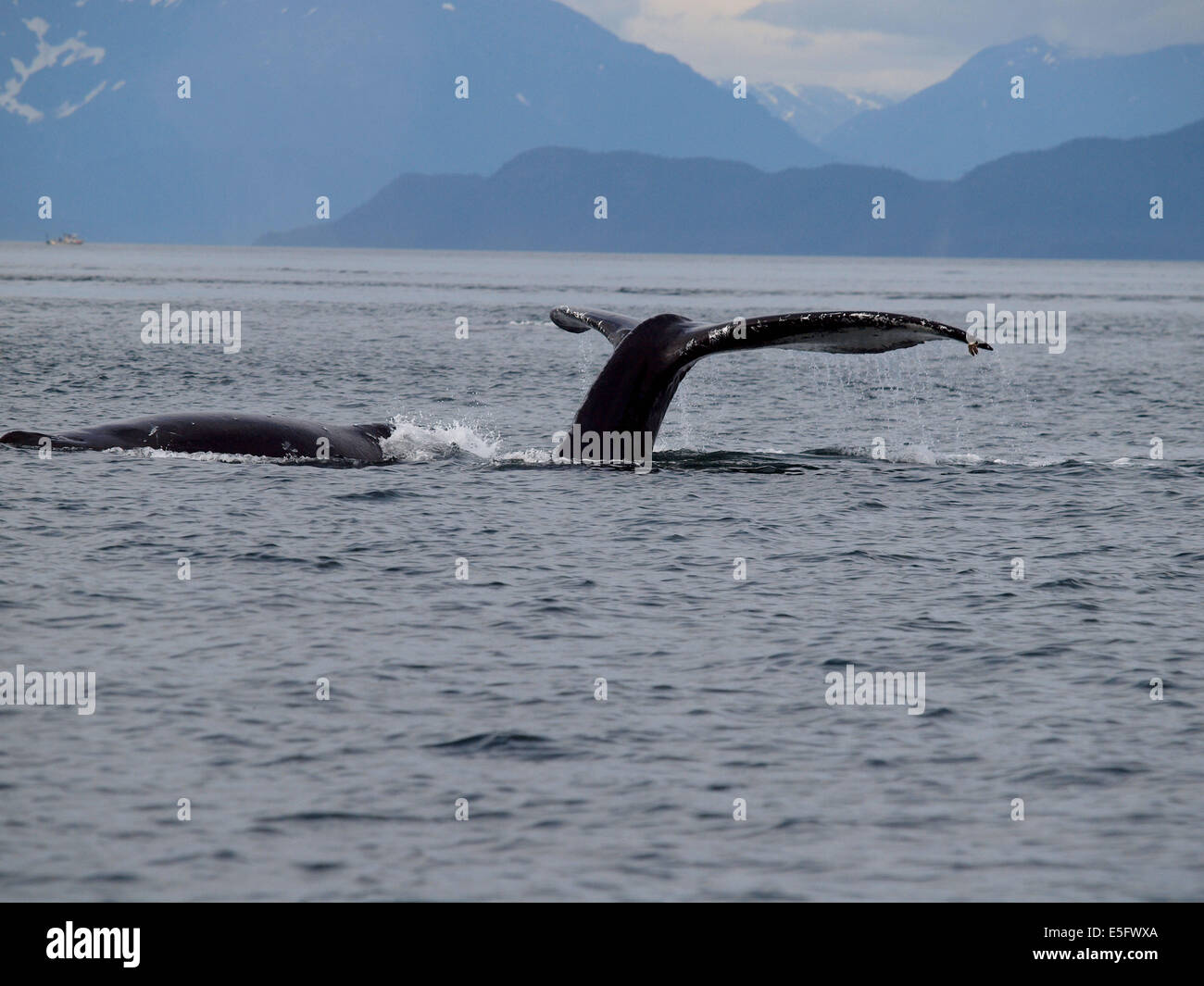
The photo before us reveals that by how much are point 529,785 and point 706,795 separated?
2.96ft

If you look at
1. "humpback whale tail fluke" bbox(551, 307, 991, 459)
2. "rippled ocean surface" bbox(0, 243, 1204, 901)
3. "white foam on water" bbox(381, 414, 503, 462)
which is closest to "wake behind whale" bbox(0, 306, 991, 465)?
"humpback whale tail fluke" bbox(551, 307, 991, 459)

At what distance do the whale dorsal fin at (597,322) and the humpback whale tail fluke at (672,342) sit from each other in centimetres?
1

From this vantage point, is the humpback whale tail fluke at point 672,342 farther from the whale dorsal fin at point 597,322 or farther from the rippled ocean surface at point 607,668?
the rippled ocean surface at point 607,668

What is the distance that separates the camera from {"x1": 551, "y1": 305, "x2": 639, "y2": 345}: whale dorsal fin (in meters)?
16.8

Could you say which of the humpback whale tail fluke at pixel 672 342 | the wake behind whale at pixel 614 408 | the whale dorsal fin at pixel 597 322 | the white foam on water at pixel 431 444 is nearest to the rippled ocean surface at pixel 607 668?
the white foam on water at pixel 431 444

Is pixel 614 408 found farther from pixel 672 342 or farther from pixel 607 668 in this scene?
pixel 607 668

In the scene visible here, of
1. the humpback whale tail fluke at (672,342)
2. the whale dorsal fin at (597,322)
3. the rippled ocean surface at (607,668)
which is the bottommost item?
the rippled ocean surface at (607,668)

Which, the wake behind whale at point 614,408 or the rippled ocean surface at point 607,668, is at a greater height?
the wake behind whale at point 614,408

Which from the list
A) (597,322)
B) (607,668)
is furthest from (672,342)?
(607,668)

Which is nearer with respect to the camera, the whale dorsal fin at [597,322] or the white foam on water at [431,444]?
the whale dorsal fin at [597,322]

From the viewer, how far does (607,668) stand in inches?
395

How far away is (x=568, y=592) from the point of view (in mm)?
12141

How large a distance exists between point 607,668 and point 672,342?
6210mm

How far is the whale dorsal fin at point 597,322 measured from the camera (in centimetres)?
1683
